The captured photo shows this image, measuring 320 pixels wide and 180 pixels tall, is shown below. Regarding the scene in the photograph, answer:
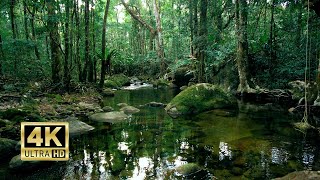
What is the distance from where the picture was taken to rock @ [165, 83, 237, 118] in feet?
35.4

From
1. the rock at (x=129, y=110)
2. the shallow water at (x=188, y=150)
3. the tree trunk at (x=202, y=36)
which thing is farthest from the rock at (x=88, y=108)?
the tree trunk at (x=202, y=36)

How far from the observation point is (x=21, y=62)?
44.8ft

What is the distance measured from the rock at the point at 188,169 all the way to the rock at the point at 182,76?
17497 mm

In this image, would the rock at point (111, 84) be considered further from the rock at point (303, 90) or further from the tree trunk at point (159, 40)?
the rock at point (303, 90)

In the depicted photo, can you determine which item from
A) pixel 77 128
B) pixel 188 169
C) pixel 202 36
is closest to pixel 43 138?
pixel 188 169

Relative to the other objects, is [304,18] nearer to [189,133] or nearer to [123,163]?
[189,133]

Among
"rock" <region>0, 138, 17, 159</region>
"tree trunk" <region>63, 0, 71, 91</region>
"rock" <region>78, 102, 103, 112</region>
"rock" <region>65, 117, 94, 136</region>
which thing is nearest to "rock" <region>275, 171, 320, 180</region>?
"rock" <region>0, 138, 17, 159</region>

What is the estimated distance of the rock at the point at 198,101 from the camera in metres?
10.8

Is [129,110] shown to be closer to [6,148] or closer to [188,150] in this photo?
[188,150]

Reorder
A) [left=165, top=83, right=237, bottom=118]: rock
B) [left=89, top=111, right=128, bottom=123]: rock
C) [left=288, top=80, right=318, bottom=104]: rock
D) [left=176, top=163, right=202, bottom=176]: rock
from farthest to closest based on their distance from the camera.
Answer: [left=165, top=83, right=237, bottom=118]: rock < [left=288, top=80, right=318, bottom=104]: rock < [left=89, top=111, right=128, bottom=123]: rock < [left=176, top=163, right=202, bottom=176]: rock

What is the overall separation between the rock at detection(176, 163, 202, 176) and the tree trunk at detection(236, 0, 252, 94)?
379 inches

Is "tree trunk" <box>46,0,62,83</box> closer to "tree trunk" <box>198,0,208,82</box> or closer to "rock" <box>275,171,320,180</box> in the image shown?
"tree trunk" <box>198,0,208,82</box>

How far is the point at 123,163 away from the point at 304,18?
12.3 meters

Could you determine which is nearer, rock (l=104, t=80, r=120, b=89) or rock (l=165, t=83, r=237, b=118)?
rock (l=165, t=83, r=237, b=118)
